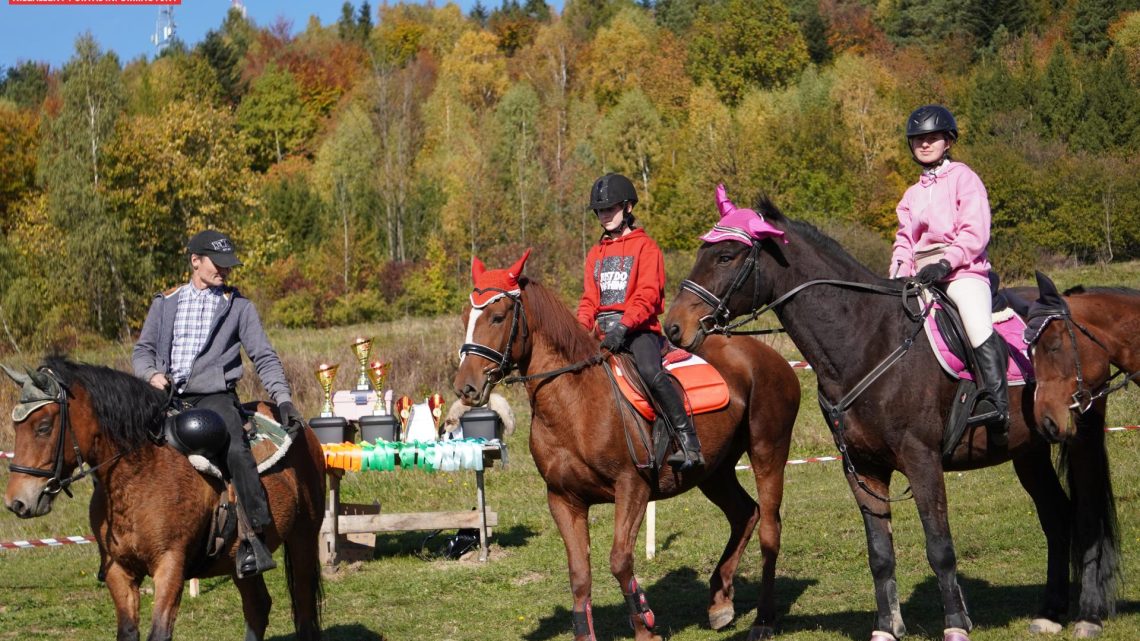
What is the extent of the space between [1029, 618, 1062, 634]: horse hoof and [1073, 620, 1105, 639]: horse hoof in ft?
0.44

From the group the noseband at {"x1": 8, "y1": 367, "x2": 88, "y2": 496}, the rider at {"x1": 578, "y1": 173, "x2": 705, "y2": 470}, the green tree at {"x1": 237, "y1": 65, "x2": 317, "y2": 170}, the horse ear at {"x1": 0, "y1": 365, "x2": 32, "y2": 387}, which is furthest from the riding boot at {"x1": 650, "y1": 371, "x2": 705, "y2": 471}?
the green tree at {"x1": 237, "y1": 65, "x2": 317, "y2": 170}

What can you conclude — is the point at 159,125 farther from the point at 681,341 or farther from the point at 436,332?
the point at 681,341

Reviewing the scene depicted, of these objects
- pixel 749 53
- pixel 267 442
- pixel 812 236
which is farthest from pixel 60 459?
pixel 749 53

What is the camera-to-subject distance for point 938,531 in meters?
6.47

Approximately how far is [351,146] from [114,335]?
2454 centimetres

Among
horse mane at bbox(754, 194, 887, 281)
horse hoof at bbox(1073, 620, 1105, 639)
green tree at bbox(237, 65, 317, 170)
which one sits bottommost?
horse hoof at bbox(1073, 620, 1105, 639)

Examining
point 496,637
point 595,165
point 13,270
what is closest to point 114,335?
point 13,270

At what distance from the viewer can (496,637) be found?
8.36 m

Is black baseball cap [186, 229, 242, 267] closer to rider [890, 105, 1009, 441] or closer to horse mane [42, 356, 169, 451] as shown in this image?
horse mane [42, 356, 169, 451]

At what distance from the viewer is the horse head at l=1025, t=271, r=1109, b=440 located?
6922 mm

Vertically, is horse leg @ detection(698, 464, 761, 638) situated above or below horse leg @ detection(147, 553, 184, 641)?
below

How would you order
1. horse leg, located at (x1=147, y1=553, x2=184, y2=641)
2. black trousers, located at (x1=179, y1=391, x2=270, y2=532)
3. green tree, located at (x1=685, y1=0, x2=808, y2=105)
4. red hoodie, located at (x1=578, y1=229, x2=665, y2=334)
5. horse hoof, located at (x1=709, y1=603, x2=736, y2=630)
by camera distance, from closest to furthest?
horse leg, located at (x1=147, y1=553, x2=184, y2=641) → black trousers, located at (x1=179, y1=391, x2=270, y2=532) → red hoodie, located at (x1=578, y1=229, x2=665, y2=334) → horse hoof, located at (x1=709, y1=603, x2=736, y2=630) → green tree, located at (x1=685, y1=0, x2=808, y2=105)

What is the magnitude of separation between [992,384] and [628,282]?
2407 mm

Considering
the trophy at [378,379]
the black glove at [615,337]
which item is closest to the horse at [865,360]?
the black glove at [615,337]
